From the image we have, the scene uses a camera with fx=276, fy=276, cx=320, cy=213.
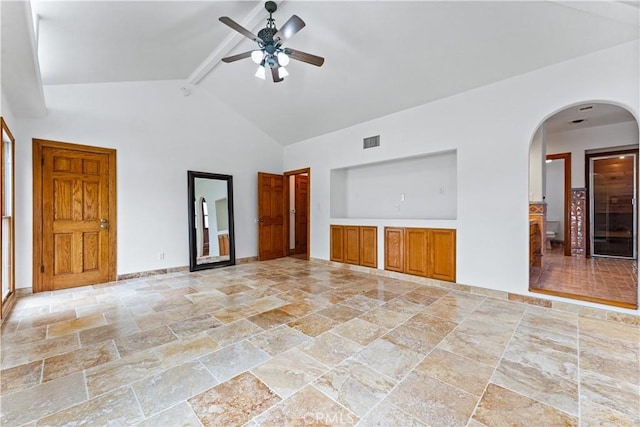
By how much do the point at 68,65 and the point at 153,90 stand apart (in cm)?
128

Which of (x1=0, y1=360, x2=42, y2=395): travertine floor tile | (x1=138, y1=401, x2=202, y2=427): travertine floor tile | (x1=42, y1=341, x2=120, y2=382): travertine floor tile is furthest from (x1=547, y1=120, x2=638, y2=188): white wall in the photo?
(x1=0, y1=360, x2=42, y2=395): travertine floor tile

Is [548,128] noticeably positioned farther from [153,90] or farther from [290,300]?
[153,90]

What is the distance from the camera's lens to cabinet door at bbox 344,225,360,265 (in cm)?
539

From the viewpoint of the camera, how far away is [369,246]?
518cm

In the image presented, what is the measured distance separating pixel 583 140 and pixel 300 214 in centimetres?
668

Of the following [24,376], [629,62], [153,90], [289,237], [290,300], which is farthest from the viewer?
[289,237]

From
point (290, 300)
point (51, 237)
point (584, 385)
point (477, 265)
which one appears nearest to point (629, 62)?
point (477, 265)

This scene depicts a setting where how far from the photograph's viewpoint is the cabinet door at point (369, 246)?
508 cm

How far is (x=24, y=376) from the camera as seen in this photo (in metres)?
1.92

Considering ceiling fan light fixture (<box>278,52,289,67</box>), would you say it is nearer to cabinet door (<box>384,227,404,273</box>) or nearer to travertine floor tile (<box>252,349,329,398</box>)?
travertine floor tile (<box>252,349,329,398</box>)

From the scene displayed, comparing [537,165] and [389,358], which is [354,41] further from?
[537,165]

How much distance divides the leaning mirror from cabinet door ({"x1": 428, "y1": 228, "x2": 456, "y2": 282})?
3.90 meters

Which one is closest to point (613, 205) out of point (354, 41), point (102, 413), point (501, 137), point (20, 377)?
point (501, 137)

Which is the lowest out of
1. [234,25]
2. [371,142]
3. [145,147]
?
[145,147]
